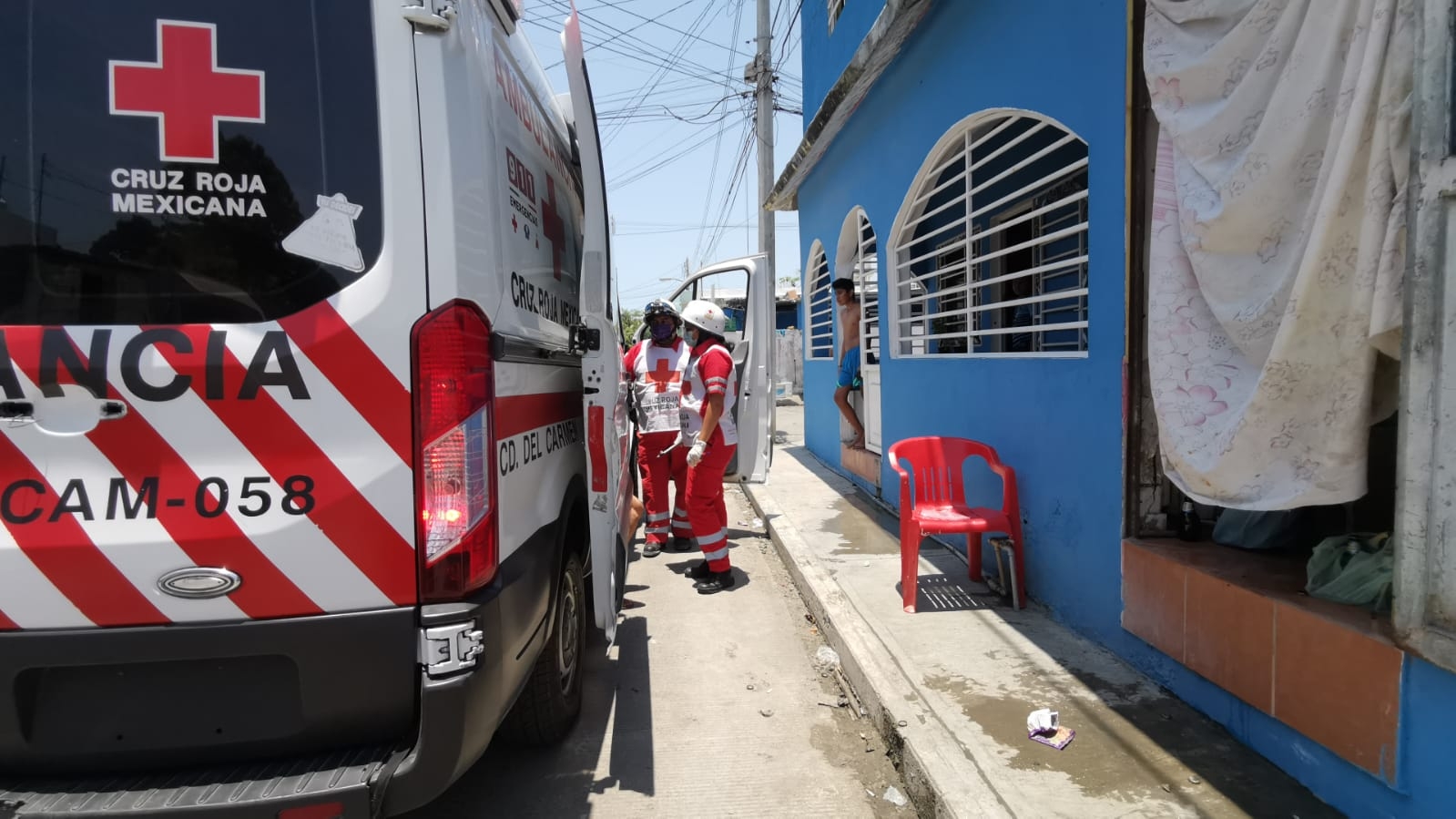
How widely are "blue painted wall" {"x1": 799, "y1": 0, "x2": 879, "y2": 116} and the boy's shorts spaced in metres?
1.66

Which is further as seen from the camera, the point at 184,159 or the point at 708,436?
the point at 708,436

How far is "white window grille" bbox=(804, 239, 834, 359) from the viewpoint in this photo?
9156 millimetres

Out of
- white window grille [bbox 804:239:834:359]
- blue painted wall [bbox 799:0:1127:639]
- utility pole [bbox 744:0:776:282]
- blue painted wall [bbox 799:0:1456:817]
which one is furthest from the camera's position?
utility pole [bbox 744:0:776:282]

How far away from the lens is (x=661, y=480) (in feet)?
18.6

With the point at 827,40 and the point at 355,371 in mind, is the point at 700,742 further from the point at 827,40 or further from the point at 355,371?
the point at 827,40

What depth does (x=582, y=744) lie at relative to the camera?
3.12 metres

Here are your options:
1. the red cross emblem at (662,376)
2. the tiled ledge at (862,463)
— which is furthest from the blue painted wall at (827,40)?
the red cross emblem at (662,376)

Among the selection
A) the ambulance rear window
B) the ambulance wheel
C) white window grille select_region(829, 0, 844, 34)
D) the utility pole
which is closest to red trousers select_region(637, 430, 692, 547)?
the ambulance wheel

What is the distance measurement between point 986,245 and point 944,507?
2.51 meters

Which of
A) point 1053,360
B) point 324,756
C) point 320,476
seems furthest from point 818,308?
point 324,756

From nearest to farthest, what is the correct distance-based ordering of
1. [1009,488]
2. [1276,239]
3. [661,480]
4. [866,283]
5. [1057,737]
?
[1276,239] < [1057,737] < [1009,488] < [661,480] < [866,283]

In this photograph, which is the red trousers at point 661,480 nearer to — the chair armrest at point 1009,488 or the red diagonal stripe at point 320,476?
the chair armrest at point 1009,488

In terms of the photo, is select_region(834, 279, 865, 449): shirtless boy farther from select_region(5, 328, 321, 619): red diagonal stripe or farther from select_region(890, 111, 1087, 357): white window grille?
select_region(5, 328, 321, 619): red diagonal stripe

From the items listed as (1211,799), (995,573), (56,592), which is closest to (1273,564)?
(1211,799)
